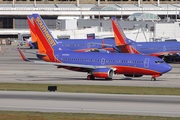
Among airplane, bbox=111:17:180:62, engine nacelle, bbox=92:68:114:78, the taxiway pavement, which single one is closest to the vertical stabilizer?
engine nacelle, bbox=92:68:114:78

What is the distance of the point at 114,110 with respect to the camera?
27109 mm

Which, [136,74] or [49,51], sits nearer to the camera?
[136,74]

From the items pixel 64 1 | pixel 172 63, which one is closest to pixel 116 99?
pixel 172 63

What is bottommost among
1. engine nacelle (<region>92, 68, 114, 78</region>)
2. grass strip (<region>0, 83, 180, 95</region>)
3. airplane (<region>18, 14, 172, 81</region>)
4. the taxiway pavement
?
the taxiway pavement

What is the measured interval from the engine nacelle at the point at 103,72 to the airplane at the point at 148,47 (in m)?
26.6

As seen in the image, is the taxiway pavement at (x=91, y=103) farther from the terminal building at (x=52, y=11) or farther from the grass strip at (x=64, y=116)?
the terminal building at (x=52, y=11)

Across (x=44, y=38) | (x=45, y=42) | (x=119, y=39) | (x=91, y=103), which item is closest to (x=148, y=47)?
(x=119, y=39)

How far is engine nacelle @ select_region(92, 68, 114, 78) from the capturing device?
150ft

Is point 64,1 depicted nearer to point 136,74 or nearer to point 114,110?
point 136,74

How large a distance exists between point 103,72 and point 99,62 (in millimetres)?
2499

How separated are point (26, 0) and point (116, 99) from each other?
172m

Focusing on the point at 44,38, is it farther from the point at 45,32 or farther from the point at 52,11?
the point at 52,11

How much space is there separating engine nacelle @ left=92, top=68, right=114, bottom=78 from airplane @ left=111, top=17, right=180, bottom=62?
26.6m

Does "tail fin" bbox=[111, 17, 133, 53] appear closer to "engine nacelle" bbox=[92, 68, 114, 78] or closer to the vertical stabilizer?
the vertical stabilizer
